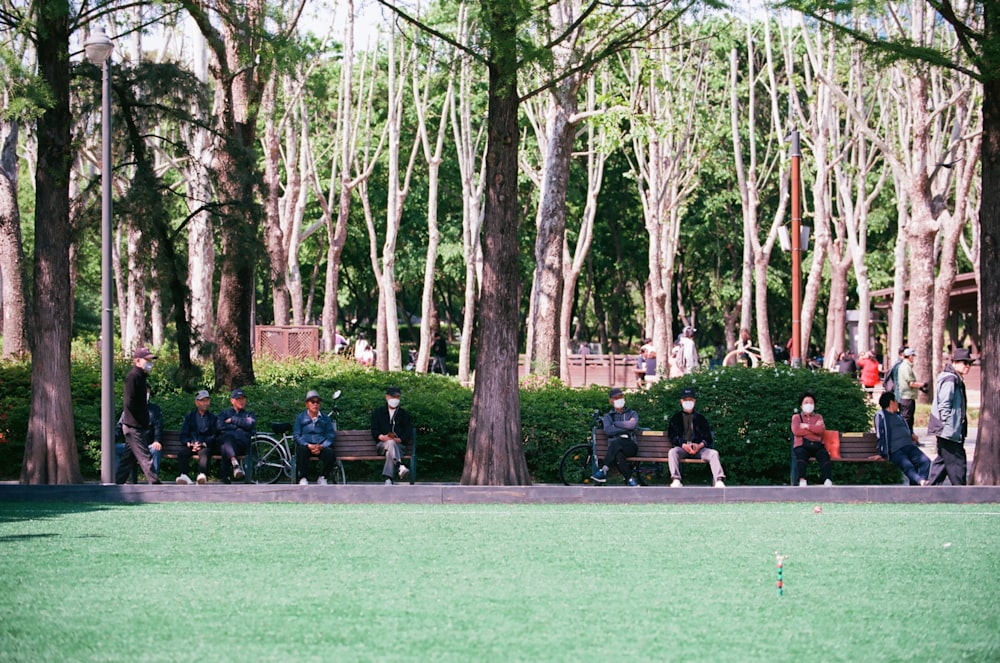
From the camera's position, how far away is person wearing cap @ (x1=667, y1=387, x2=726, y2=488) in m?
17.0

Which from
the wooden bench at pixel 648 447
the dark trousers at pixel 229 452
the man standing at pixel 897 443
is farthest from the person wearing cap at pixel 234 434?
the man standing at pixel 897 443

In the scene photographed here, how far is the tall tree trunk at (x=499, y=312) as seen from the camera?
16672 mm

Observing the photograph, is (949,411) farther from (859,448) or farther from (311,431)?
(311,431)

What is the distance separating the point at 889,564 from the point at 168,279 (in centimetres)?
1299

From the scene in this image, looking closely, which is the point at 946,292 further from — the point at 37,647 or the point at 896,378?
the point at 37,647

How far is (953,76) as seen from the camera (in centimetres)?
2702

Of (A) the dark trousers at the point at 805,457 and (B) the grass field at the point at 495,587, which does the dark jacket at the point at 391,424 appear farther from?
(A) the dark trousers at the point at 805,457

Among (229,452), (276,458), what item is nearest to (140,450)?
(229,452)

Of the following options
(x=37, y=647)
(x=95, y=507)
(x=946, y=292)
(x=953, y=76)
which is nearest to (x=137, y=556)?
(x=37, y=647)

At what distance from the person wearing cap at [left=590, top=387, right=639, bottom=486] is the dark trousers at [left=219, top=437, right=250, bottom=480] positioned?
15.4 ft

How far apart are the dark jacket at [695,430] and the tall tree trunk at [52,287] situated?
25.2 feet

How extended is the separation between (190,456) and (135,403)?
1.07 meters

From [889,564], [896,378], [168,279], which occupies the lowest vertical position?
[889,564]

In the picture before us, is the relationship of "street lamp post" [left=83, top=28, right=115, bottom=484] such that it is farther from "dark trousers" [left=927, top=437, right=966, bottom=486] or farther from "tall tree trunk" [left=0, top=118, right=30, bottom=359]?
"dark trousers" [left=927, top=437, right=966, bottom=486]
